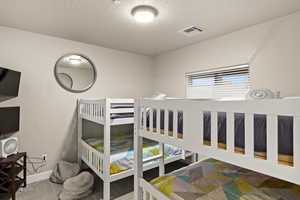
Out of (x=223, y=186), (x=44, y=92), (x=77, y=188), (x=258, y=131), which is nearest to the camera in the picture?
(x=258, y=131)

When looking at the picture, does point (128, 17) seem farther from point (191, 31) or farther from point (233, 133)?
point (233, 133)

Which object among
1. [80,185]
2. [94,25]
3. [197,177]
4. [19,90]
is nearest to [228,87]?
[197,177]

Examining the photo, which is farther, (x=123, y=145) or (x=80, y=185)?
(x=123, y=145)

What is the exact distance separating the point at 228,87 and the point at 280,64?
695 mm

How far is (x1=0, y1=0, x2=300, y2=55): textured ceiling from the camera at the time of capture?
1.68m

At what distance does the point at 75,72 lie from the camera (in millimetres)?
2736

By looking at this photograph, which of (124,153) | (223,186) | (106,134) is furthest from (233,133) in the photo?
(124,153)

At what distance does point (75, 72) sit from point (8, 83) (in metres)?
0.95

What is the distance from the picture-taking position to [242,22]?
205 centimetres

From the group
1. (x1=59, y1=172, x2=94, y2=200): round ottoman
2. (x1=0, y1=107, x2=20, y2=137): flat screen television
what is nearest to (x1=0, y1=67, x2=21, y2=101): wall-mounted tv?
(x1=0, y1=107, x2=20, y2=137): flat screen television

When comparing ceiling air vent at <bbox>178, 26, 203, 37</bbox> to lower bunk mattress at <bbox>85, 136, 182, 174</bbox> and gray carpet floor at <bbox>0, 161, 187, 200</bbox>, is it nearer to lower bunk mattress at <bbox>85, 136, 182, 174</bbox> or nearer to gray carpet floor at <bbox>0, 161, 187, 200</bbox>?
lower bunk mattress at <bbox>85, 136, 182, 174</bbox>

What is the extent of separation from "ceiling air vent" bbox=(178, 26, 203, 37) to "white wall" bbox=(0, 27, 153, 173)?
1.51 m

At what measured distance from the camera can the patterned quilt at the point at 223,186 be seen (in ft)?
3.32

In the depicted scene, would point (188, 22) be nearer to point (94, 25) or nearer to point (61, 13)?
point (94, 25)
